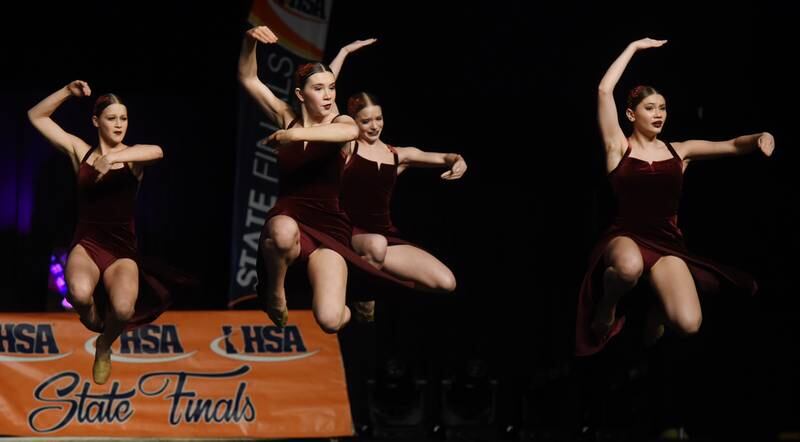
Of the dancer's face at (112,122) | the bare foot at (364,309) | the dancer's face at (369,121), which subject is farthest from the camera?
the bare foot at (364,309)

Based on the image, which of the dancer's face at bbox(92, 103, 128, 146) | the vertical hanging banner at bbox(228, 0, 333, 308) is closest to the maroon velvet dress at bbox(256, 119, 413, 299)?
the dancer's face at bbox(92, 103, 128, 146)

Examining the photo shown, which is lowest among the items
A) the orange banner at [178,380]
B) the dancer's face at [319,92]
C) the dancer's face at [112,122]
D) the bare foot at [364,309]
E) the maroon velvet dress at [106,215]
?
the orange banner at [178,380]

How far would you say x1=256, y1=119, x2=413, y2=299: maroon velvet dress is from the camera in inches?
241

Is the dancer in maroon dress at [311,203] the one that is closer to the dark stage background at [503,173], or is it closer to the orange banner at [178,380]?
the orange banner at [178,380]

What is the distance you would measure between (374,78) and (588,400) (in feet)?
10.8

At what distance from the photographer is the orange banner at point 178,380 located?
8586 mm

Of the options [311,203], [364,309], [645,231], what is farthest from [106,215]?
[645,231]

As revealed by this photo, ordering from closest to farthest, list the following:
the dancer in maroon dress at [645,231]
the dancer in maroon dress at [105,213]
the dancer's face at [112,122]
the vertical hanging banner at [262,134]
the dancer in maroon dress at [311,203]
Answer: the dancer in maroon dress at [311,203], the dancer in maroon dress at [645,231], the dancer in maroon dress at [105,213], the dancer's face at [112,122], the vertical hanging banner at [262,134]

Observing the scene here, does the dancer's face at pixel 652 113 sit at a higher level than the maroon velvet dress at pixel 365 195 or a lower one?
higher

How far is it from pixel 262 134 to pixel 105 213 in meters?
→ 3.00

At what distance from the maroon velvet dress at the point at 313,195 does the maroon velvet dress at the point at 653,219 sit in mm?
1395

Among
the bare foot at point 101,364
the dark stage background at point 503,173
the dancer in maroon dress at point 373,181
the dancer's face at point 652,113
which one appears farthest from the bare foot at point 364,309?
the dark stage background at point 503,173

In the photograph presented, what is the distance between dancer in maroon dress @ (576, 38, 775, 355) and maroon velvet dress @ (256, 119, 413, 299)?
4.19 feet

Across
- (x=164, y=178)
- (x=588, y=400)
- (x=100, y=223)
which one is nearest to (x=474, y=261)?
(x=588, y=400)
